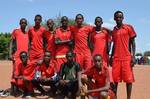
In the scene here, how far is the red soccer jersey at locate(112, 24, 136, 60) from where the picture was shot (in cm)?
1023

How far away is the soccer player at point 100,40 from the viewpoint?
10.7 m

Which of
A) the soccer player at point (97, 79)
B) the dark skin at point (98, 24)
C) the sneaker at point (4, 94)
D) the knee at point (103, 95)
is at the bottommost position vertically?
the sneaker at point (4, 94)

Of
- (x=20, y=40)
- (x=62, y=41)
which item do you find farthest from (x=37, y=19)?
(x=62, y=41)

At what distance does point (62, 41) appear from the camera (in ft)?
37.0

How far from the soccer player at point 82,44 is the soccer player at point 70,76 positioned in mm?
345

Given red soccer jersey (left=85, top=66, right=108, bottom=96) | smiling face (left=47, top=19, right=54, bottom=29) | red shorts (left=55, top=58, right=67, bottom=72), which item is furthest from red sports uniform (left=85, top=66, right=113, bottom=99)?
smiling face (left=47, top=19, right=54, bottom=29)

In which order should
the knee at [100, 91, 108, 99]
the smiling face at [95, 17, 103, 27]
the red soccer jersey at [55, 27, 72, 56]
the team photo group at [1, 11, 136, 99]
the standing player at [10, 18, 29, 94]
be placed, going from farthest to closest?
the standing player at [10, 18, 29, 94], the red soccer jersey at [55, 27, 72, 56], the smiling face at [95, 17, 103, 27], the team photo group at [1, 11, 136, 99], the knee at [100, 91, 108, 99]

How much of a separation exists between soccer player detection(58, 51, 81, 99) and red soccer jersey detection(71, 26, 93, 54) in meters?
0.46

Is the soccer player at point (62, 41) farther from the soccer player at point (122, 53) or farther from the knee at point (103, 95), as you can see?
the knee at point (103, 95)

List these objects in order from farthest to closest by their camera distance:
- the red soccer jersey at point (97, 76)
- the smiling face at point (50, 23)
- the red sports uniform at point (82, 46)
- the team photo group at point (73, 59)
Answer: the smiling face at point (50, 23) < the red sports uniform at point (82, 46) < the team photo group at point (73, 59) < the red soccer jersey at point (97, 76)

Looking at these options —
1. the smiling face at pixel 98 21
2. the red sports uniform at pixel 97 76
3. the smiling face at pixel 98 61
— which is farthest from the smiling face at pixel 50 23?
the smiling face at pixel 98 61

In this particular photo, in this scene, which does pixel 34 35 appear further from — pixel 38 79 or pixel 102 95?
pixel 102 95

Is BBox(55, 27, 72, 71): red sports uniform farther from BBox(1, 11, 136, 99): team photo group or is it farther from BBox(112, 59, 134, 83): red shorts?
BBox(112, 59, 134, 83): red shorts

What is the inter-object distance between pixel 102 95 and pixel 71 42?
7.62 ft
